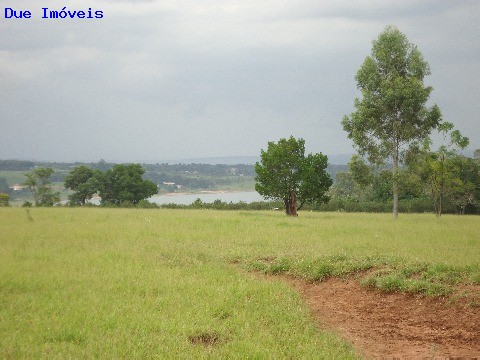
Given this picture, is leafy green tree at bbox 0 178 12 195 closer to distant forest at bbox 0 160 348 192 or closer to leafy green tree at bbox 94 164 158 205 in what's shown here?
distant forest at bbox 0 160 348 192

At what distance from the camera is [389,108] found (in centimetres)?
3331

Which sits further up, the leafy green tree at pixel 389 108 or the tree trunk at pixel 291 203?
the leafy green tree at pixel 389 108

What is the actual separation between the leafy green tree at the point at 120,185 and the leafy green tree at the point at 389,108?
141ft

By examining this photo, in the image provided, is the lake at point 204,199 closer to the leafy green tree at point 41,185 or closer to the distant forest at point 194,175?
the leafy green tree at point 41,185

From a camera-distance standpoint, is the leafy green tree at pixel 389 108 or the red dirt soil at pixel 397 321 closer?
the red dirt soil at pixel 397 321

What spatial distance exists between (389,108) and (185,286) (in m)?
26.7

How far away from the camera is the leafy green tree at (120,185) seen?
68.6 meters

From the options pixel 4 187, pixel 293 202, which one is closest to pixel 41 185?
pixel 4 187

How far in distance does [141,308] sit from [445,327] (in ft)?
21.4

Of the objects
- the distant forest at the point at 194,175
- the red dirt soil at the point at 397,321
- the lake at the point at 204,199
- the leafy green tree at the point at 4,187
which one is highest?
the distant forest at the point at 194,175

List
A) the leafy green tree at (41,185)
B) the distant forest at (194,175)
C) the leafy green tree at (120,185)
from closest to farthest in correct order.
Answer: the leafy green tree at (120,185)
the leafy green tree at (41,185)
the distant forest at (194,175)

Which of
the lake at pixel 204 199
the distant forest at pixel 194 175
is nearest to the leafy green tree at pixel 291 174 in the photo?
the lake at pixel 204 199

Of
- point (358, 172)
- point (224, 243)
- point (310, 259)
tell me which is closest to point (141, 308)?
point (310, 259)

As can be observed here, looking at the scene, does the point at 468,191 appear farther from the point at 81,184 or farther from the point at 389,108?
the point at 81,184
